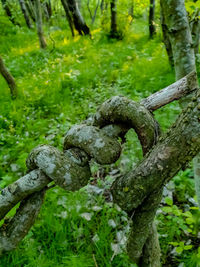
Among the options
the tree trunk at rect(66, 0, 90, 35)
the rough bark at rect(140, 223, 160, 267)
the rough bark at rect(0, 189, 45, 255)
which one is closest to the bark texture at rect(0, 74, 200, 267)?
the rough bark at rect(0, 189, 45, 255)

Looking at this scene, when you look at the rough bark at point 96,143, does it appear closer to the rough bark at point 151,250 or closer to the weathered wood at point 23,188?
the weathered wood at point 23,188

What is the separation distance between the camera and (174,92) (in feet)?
3.10

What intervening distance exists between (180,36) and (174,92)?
826mm

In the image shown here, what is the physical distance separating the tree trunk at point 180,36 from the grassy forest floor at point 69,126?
911mm

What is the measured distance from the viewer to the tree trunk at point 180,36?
148 cm

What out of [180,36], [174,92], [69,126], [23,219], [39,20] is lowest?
[69,126]

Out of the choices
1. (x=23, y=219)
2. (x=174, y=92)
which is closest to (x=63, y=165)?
(x=23, y=219)

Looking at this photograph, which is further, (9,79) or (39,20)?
(39,20)

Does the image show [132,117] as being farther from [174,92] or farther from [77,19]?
[77,19]

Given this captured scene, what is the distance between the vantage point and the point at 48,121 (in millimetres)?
4047

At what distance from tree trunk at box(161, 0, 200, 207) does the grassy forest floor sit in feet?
2.99

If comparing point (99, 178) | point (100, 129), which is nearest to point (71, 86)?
point (99, 178)

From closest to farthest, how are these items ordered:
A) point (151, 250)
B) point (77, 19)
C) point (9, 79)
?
point (151, 250) < point (9, 79) < point (77, 19)

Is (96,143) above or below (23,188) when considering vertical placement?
above
